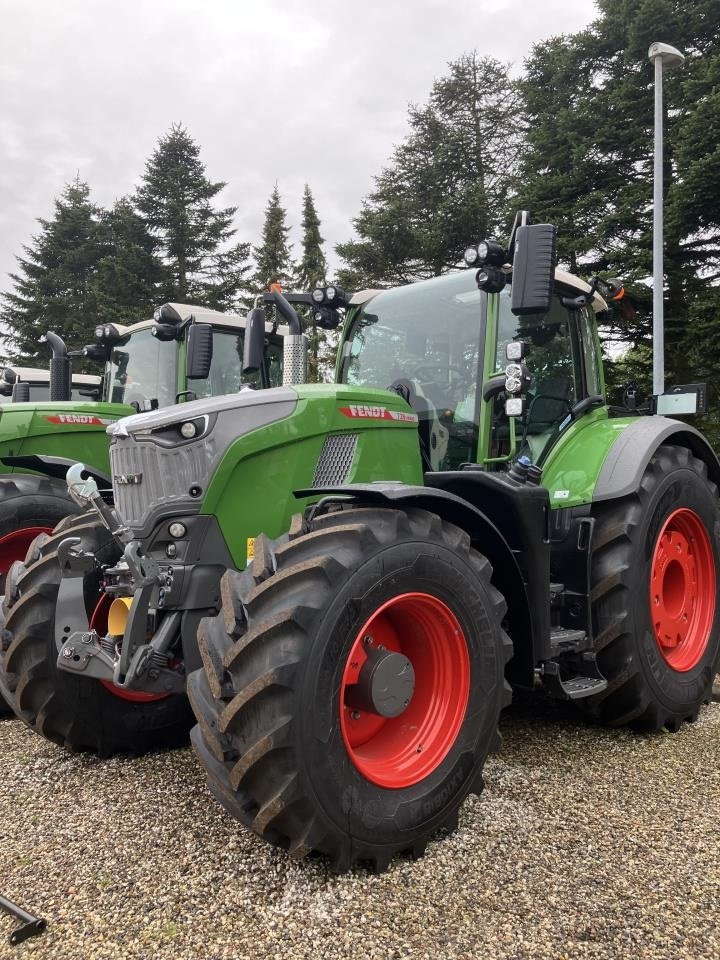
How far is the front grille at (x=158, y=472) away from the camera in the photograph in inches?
115

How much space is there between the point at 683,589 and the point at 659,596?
36 centimetres

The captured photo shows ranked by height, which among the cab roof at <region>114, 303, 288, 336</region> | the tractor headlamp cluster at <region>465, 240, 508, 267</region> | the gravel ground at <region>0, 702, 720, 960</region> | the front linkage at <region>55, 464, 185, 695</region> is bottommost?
the gravel ground at <region>0, 702, 720, 960</region>

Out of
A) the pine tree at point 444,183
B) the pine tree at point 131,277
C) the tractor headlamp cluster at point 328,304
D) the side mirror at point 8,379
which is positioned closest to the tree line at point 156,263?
the pine tree at point 131,277

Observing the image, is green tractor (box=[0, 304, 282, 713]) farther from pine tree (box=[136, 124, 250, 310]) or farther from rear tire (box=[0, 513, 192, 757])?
pine tree (box=[136, 124, 250, 310])

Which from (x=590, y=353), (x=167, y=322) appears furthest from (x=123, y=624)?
(x=167, y=322)

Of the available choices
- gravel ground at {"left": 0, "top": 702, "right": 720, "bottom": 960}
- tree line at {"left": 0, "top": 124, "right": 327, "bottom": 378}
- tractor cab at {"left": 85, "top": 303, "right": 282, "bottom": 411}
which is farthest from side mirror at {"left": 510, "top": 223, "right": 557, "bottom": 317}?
tree line at {"left": 0, "top": 124, "right": 327, "bottom": 378}

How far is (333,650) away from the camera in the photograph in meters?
2.39

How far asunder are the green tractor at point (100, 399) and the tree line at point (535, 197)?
3.26 meters

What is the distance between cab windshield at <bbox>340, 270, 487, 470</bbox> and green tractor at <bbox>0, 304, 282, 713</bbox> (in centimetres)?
70

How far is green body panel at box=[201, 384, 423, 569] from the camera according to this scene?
297cm

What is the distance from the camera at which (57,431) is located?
18.7ft

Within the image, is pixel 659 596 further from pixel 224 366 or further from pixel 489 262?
pixel 224 366

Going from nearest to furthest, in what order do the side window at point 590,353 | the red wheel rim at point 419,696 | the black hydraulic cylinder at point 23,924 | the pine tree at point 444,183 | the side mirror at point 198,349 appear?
the black hydraulic cylinder at point 23,924
the red wheel rim at point 419,696
the side window at point 590,353
the side mirror at point 198,349
the pine tree at point 444,183

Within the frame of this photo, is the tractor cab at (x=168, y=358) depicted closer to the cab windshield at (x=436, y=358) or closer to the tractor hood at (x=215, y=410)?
the cab windshield at (x=436, y=358)
